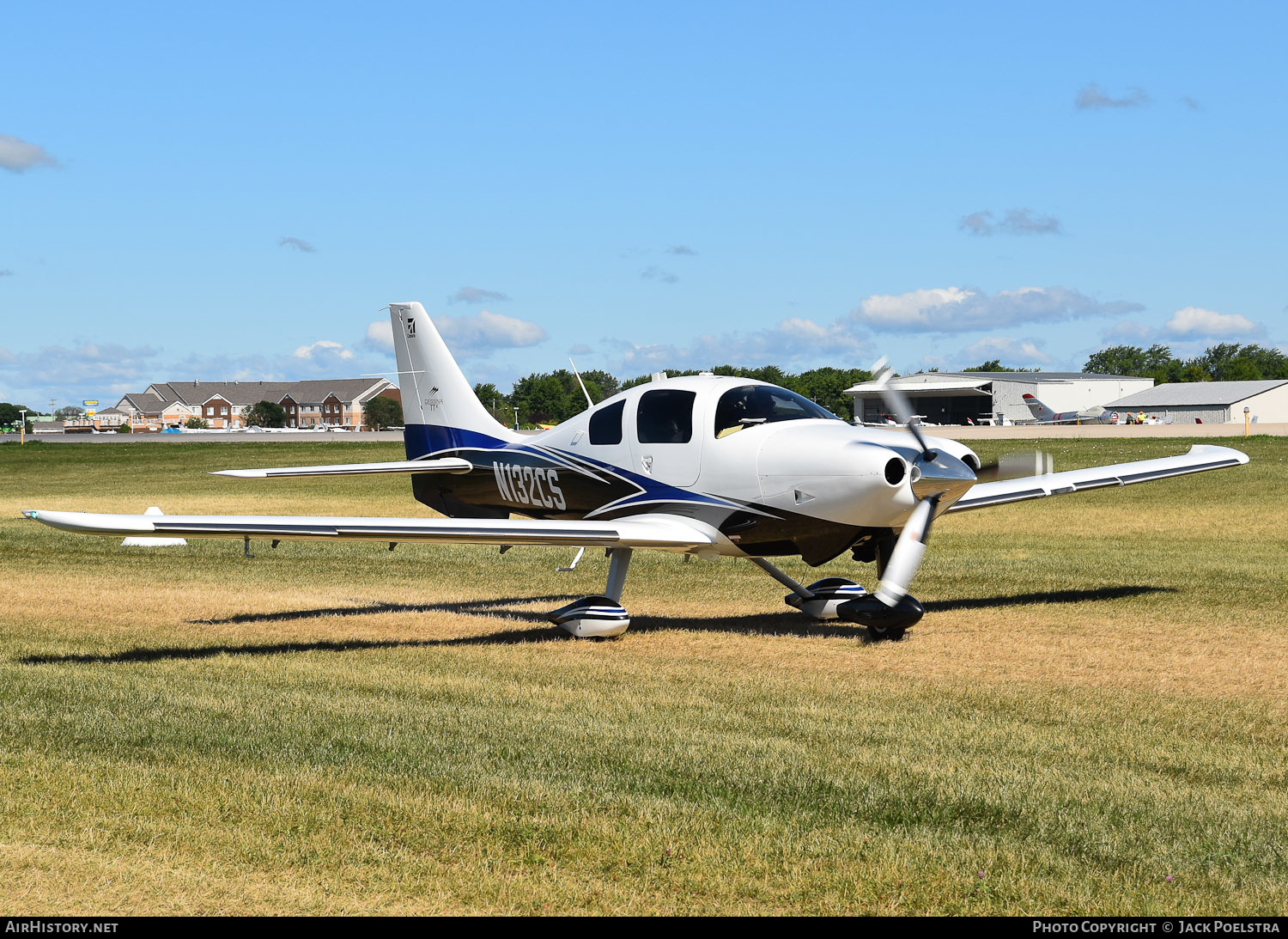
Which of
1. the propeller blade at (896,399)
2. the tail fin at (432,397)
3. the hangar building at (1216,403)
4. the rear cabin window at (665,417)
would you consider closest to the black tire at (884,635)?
the propeller blade at (896,399)

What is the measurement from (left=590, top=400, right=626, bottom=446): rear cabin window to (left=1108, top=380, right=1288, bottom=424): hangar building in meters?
106

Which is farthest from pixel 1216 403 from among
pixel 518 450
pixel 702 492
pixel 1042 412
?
pixel 702 492

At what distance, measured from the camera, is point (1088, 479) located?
1489cm

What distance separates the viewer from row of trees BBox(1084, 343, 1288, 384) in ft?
542

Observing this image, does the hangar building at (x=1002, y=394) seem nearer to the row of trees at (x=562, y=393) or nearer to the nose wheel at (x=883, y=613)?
the row of trees at (x=562, y=393)

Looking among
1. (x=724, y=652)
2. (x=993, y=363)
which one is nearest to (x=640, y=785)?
(x=724, y=652)

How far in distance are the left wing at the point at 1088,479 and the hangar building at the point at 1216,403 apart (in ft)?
330

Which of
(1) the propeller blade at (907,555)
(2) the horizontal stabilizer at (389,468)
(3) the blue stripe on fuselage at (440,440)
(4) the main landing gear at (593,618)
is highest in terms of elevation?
(3) the blue stripe on fuselage at (440,440)

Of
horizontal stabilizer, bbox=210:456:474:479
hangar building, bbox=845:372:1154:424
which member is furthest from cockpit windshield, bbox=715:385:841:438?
hangar building, bbox=845:372:1154:424

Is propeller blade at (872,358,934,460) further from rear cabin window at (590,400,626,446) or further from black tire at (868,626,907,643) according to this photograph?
rear cabin window at (590,400,626,446)

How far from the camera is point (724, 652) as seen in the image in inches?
445

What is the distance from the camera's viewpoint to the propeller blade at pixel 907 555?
1122 cm

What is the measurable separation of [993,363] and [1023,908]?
517ft
